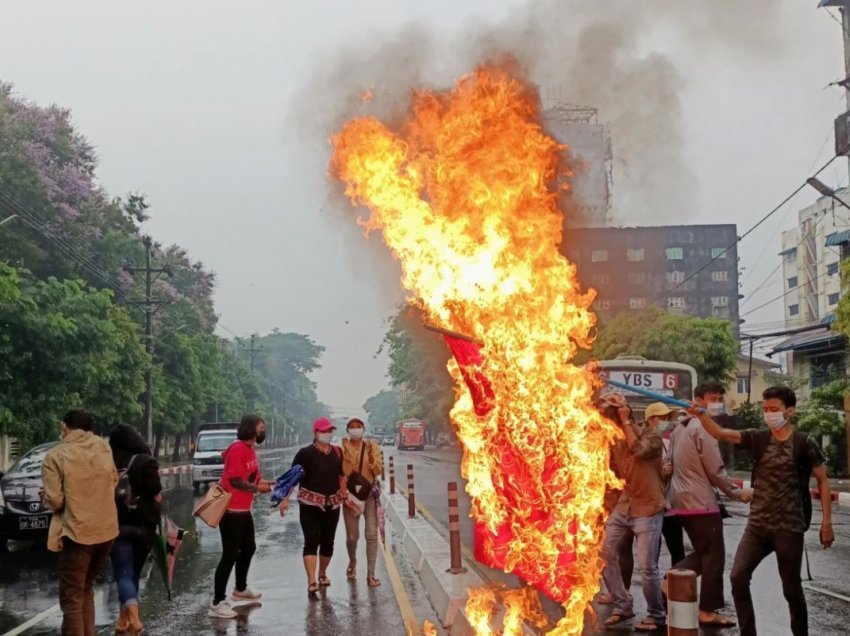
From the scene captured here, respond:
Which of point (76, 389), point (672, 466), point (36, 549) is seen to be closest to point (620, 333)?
point (76, 389)

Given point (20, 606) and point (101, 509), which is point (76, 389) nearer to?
point (20, 606)

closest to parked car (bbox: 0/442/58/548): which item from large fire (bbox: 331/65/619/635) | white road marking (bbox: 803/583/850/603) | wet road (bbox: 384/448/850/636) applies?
wet road (bbox: 384/448/850/636)

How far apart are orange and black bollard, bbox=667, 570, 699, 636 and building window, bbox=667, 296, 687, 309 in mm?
96208

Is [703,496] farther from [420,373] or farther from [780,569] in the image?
[420,373]

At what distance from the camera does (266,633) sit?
24.7 feet

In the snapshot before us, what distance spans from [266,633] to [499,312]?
11.8 ft

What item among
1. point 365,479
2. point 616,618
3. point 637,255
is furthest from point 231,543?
point 637,255

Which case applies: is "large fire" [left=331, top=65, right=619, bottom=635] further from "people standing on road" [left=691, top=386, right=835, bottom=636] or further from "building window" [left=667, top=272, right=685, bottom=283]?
"building window" [left=667, top=272, right=685, bottom=283]

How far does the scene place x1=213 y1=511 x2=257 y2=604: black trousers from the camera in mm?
8336

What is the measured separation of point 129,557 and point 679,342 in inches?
1260

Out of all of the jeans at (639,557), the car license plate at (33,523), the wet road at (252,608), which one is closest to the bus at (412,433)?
the wet road at (252,608)

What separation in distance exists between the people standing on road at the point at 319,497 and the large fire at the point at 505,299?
5.37ft

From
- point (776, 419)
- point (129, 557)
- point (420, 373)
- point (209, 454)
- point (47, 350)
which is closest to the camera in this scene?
point (776, 419)

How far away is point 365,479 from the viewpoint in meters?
9.74
